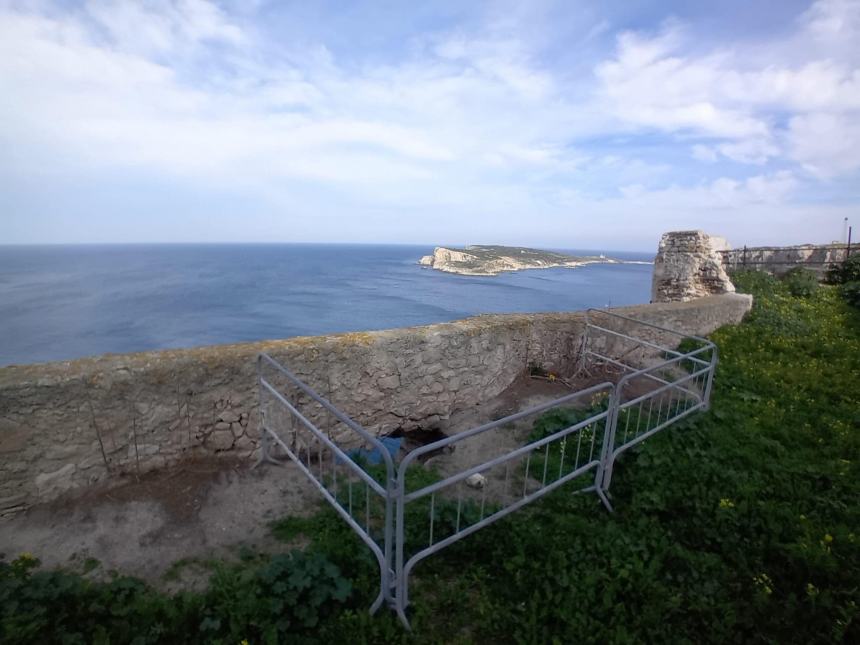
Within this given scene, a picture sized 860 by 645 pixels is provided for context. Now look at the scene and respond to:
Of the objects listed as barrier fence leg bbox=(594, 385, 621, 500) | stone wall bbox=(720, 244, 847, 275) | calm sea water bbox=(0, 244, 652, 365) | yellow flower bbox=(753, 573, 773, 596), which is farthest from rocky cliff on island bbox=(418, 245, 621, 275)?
yellow flower bbox=(753, 573, 773, 596)

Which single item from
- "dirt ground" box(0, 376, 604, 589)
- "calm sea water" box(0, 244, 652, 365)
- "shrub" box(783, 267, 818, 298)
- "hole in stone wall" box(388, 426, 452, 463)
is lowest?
"calm sea water" box(0, 244, 652, 365)

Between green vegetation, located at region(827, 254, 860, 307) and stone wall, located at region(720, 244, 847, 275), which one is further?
stone wall, located at region(720, 244, 847, 275)

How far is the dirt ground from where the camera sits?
10.3 feet

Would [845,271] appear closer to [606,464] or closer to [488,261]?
[606,464]

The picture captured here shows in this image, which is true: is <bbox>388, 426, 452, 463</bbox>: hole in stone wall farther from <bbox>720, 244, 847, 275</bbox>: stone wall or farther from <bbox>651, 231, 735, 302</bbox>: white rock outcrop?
<bbox>720, 244, 847, 275</bbox>: stone wall

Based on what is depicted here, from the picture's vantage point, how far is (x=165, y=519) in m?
3.55

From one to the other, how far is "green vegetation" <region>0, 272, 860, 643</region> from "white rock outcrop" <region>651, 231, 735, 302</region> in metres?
7.96

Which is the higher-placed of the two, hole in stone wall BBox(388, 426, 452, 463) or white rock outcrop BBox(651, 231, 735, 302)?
white rock outcrop BBox(651, 231, 735, 302)

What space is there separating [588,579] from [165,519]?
3.41 metres

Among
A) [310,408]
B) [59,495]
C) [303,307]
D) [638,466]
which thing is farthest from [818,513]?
[303,307]

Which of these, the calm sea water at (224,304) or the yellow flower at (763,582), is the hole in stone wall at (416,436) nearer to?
the yellow flower at (763,582)

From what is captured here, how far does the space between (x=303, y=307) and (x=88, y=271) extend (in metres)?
60.4

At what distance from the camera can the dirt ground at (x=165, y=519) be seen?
10.3ft

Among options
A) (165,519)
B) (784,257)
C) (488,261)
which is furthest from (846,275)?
(488,261)
